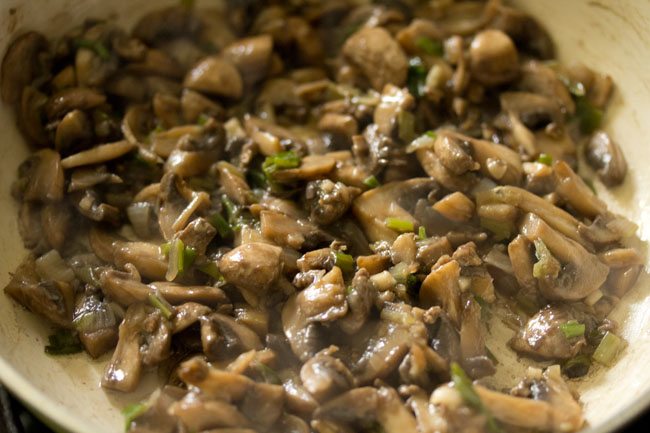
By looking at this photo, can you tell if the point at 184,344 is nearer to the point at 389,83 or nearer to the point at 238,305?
the point at 238,305

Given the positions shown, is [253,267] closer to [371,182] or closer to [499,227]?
[371,182]

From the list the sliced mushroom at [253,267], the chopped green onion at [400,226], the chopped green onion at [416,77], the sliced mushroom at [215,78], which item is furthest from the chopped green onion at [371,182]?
the sliced mushroom at [215,78]

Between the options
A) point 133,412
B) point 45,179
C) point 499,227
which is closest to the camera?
point 133,412

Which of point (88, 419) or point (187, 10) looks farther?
point (187, 10)

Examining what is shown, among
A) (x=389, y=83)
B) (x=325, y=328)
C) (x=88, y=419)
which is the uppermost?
(x=389, y=83)

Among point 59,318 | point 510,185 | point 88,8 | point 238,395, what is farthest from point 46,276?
point 510,185

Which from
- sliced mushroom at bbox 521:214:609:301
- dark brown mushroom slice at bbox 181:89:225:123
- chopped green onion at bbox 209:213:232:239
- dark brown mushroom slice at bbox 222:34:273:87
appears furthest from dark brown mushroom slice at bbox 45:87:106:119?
sliced mushroom at bbox 521:214:609:301

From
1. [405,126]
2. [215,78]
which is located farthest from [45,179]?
[405,126]
